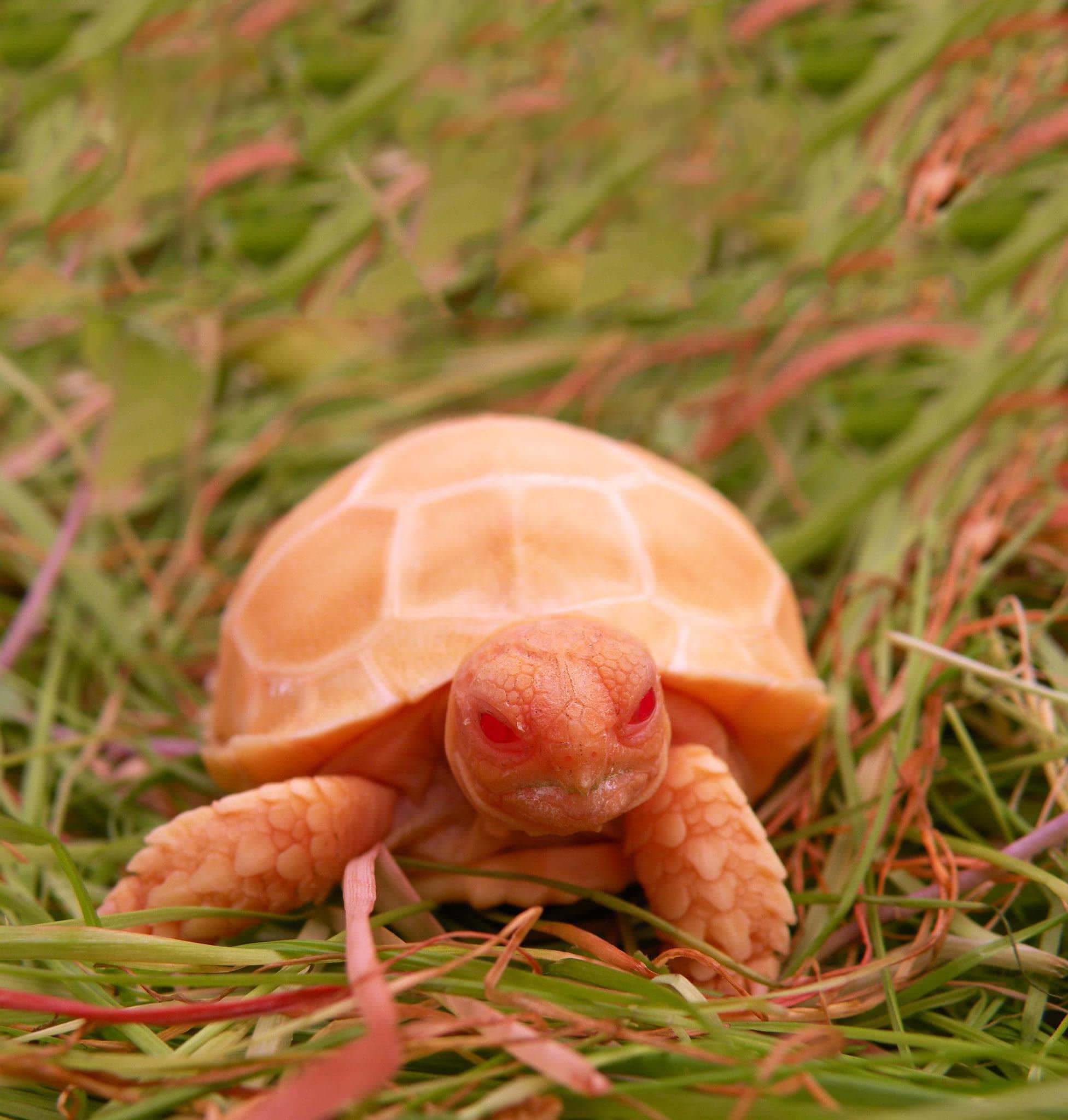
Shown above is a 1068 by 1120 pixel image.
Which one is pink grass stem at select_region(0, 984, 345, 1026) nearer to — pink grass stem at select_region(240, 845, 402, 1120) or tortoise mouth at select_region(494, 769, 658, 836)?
pink grass stem at select_region(240, 845, 402, 1120)

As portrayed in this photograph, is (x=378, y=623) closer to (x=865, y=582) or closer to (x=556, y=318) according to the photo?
(x=865, y=582)

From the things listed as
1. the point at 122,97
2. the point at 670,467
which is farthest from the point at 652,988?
the point at 122,97

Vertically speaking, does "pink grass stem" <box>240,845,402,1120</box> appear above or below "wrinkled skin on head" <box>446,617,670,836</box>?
below

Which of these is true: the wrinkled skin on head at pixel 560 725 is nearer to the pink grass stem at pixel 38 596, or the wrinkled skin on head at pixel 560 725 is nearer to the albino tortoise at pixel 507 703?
the albino tortoise at pixel 507 703

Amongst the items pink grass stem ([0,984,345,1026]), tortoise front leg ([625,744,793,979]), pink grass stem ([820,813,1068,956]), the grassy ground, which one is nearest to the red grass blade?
the grassy ground

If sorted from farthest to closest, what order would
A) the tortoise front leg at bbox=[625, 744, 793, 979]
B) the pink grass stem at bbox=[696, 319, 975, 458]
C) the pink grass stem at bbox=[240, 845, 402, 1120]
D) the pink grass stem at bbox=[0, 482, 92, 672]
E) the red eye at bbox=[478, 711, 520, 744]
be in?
the pink grass stem at bbox=[696, 319, 975, 458] < the pink grass stem at bbox=[0, 482, 92, 672] < the tortoise front leg at bbox=[625, 744, 793, 979] < the red eye at bbox=[478, 711, 520, 744] < the pink grass stem at bbox=[240, 845, 402, 1120]

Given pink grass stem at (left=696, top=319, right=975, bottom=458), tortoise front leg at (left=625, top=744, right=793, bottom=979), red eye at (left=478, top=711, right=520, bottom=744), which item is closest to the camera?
red eye at (left=478, top=711, right=520, bottom=744)
